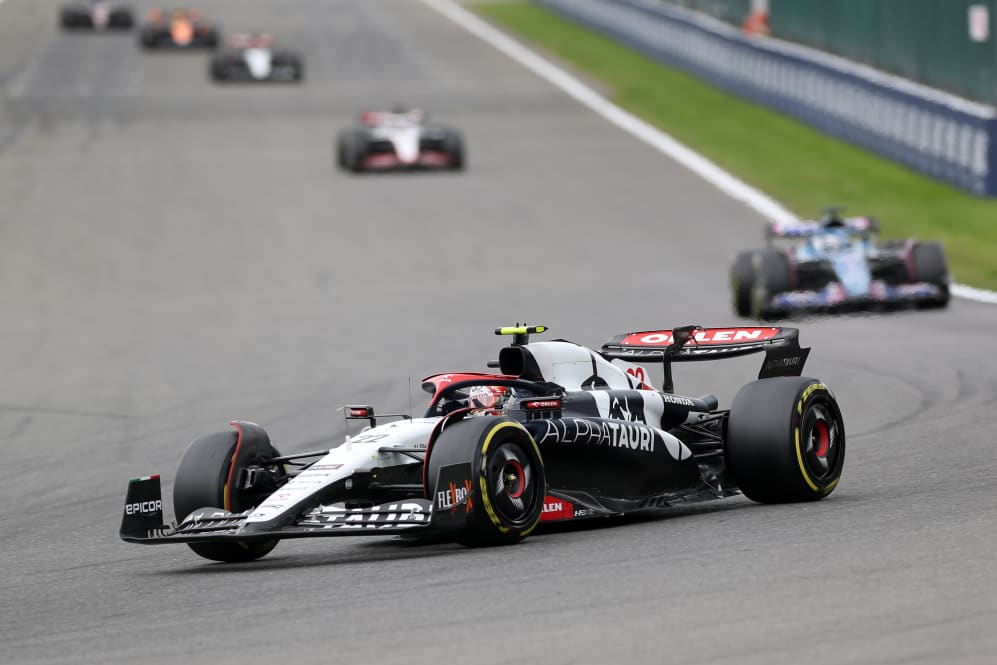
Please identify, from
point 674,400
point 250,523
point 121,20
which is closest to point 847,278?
point 674,400

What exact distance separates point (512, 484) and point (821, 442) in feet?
6.59

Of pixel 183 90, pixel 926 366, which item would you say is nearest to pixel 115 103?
pixel 183 90

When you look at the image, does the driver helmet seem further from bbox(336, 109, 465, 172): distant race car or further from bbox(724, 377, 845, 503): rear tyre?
bbox(336, 109, 465, 172): distant race car

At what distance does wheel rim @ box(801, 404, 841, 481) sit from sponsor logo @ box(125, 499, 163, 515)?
3.42 meters

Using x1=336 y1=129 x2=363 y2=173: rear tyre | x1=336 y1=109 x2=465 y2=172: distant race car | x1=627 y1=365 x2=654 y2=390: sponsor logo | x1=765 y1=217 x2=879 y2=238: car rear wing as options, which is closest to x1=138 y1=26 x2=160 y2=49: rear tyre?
x1=336 y1=129 x2=363 y2=173: rear tyre

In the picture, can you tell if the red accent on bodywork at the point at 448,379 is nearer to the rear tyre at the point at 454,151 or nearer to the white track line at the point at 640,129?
the white track line at the point at 640,129

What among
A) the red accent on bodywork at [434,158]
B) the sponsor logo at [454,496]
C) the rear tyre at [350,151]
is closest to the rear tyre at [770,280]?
the sponsor logo at [454,496]

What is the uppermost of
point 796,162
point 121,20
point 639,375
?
point 121,20

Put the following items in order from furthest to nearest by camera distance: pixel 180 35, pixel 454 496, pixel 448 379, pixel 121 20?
pixel 121 20, pixel 180 35, pixel 448 379, pixel 454 496

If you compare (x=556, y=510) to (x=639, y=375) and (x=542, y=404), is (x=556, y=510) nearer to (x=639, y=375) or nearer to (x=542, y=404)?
(x=542, y=404)

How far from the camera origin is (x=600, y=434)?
9500 mm

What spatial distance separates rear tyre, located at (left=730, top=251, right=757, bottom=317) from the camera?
21.1 meters

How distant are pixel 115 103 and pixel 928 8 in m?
20.9

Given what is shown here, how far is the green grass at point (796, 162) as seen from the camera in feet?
90.5
